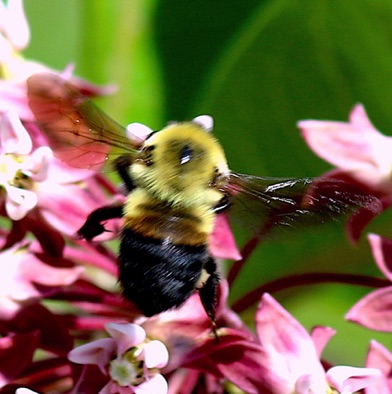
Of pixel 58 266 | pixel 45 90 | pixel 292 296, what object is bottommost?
pixel 292 296

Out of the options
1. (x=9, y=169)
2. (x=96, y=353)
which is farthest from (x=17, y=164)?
(x=96, y=353)

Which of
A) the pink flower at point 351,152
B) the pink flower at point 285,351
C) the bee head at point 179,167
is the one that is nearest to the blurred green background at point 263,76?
the pink flower at point 351,152

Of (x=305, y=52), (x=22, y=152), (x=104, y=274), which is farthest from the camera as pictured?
(x=305, y=52)

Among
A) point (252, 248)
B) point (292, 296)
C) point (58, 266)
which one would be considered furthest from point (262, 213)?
point (292, 296)

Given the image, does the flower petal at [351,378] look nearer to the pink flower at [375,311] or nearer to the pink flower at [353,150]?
the pink flower at [375,311]

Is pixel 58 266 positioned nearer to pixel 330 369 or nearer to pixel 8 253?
pixel 8 253

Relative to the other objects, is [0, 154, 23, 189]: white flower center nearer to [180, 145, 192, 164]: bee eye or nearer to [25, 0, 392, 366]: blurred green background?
[180, 145, 192, 164]: bee eye
